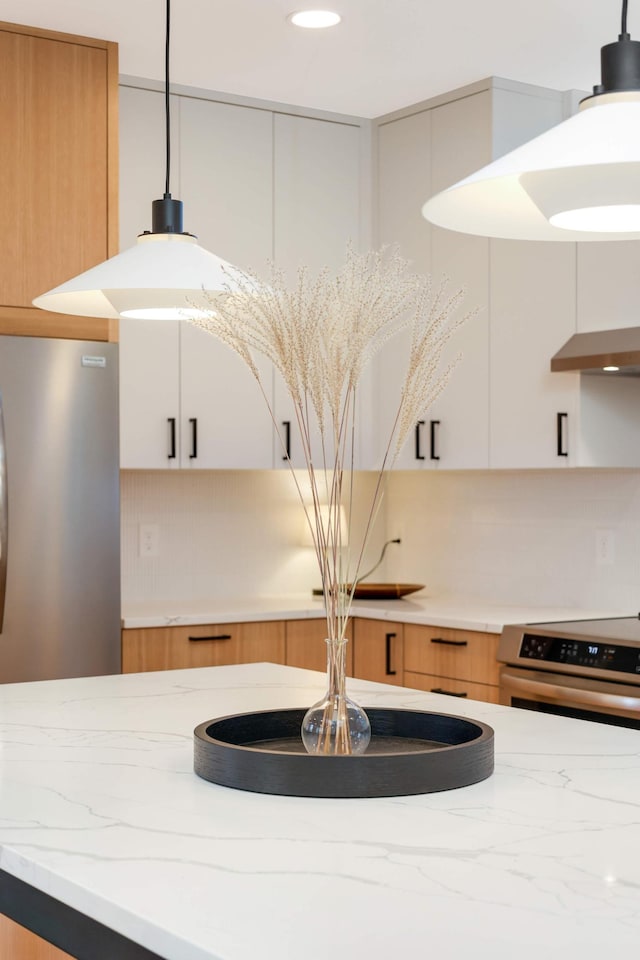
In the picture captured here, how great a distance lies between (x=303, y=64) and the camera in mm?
3908

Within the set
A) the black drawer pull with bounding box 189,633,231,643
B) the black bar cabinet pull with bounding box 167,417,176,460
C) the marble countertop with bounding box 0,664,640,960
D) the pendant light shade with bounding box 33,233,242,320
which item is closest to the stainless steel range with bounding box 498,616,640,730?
the black drawer pull with bounding box 189,633,231,643

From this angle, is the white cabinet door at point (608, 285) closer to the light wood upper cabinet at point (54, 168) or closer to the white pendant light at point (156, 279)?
the light wood upper cabinet at point (54, 168)

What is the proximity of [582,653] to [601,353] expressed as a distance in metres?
0.91

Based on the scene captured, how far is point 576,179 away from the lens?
4.35 ft

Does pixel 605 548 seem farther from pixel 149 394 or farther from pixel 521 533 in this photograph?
pixel 149 394

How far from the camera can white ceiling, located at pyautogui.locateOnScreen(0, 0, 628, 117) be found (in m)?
3.36

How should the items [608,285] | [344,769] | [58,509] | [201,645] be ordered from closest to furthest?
[344,769], [58,509], [608,285], [201,645]

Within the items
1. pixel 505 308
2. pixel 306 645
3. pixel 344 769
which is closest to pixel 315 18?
pixel 505 308

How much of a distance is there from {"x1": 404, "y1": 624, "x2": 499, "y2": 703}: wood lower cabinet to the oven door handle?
4.3 inches

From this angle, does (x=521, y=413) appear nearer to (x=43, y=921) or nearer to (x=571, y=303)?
(x=571, y=303)

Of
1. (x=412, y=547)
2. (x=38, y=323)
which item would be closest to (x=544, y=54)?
(x=38, y=323)

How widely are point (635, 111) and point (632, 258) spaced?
2.50m

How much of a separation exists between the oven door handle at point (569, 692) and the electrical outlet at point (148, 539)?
1514 millimetres

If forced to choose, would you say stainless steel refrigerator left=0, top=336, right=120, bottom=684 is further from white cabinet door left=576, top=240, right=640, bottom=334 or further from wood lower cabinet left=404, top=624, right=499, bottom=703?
white cabinet door left=576, top=240, right=640, bottom=334
